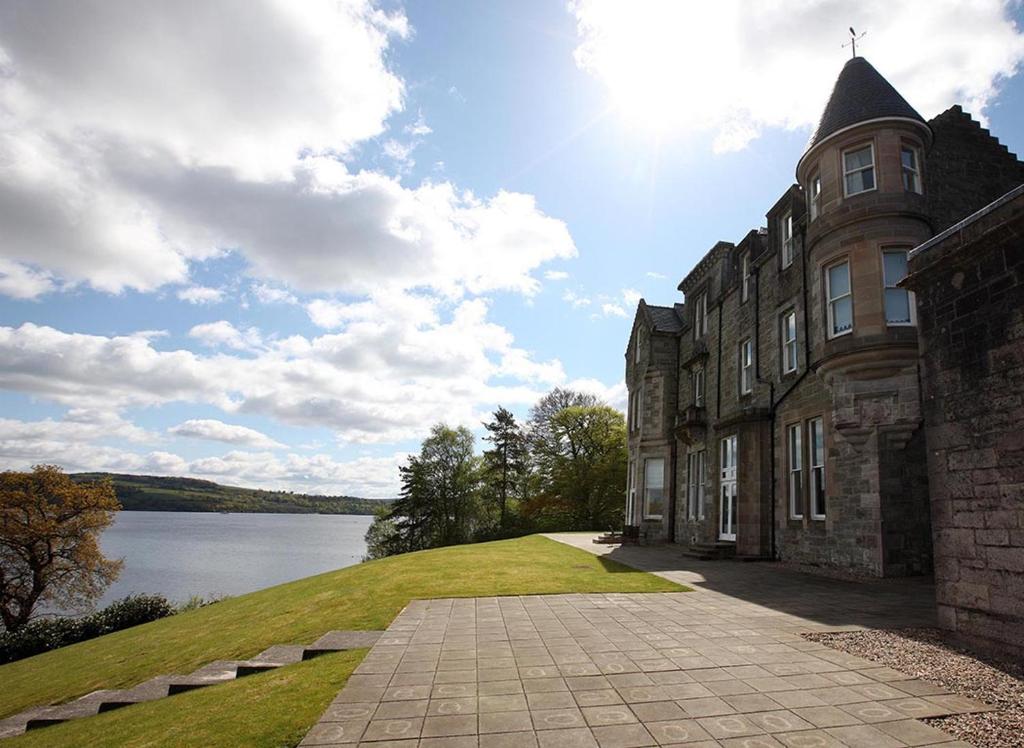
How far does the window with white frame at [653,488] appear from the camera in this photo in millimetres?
25917

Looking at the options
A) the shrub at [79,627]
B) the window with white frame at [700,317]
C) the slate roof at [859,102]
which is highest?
the slate roof at [859,102]

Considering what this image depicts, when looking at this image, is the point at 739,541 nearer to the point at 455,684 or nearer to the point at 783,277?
the point at 783,277

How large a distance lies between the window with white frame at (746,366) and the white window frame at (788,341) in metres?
1.95

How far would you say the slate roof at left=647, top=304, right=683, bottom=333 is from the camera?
27609 mm

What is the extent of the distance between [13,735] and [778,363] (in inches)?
779

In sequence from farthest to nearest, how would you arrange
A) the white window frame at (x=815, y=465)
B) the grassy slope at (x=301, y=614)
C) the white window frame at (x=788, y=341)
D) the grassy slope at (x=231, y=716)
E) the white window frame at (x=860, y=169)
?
the white window frame at (x=788, y=341)
the white window frame at (x=815, y=465)
the white window frame at (x=860, y=169)
the grassy slope at (x=301, y=614)
the grassy slope at (x=231, y=716)

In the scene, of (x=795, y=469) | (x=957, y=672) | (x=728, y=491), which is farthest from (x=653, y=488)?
(x=957, y=672)

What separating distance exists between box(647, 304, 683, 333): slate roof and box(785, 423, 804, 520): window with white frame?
10.8 m

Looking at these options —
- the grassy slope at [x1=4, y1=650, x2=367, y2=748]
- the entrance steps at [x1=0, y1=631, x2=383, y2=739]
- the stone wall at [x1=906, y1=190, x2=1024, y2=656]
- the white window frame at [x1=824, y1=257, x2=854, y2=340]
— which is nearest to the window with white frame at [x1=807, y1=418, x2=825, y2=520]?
the white window frame at [x1=824, y1=257, x2=854, y2=340]

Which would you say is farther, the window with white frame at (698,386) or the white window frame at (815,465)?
the window with white frame at (698,386)

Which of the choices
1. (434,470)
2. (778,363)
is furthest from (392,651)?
(434,470)

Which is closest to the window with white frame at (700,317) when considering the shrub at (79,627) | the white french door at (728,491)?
the white french door at (728,491)

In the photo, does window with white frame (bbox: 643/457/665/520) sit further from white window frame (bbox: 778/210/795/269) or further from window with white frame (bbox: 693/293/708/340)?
white window frame (bbox: 778/210/795/269)

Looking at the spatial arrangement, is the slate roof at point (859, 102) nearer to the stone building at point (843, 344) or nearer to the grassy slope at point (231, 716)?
the stone building at point (843, 344)
